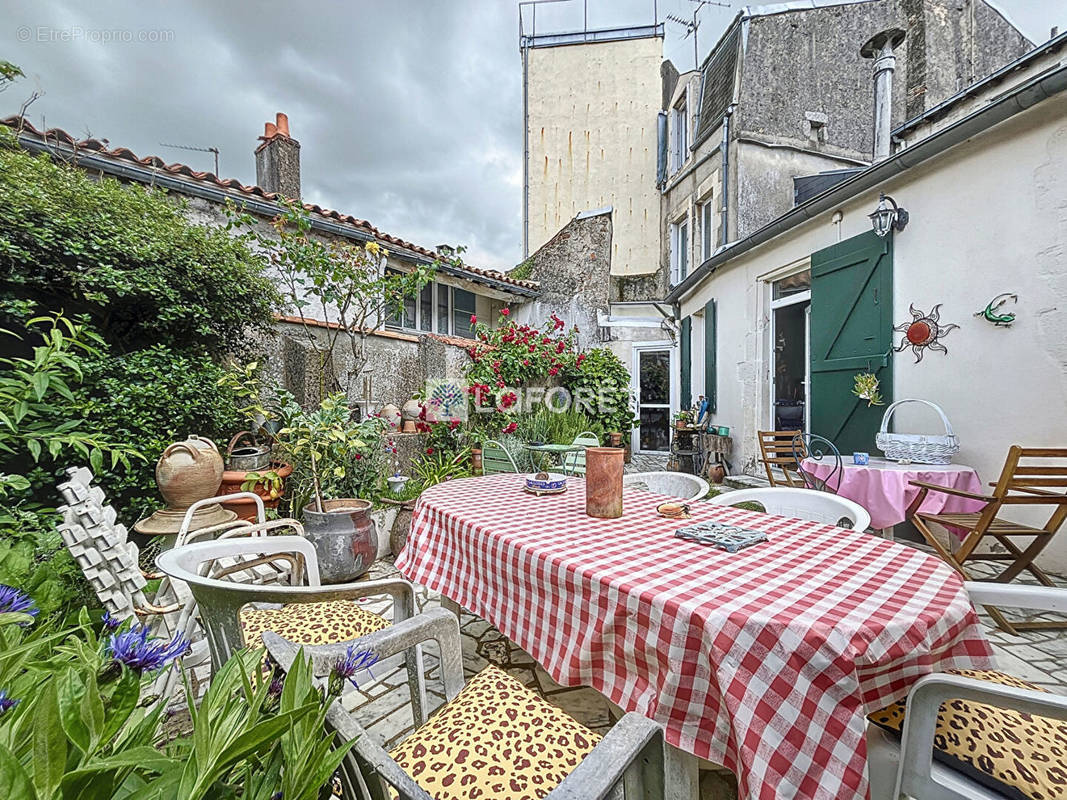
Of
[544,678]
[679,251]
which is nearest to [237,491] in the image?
[544,678]

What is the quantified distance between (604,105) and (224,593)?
12260 mm

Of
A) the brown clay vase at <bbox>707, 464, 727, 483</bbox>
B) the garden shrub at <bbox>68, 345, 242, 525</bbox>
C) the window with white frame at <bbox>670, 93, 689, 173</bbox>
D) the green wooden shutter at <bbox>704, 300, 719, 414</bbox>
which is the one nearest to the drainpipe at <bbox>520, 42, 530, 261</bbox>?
the window with white frame at <bbox>670, 93, 689, 173</bbox>

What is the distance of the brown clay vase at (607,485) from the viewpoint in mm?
1837

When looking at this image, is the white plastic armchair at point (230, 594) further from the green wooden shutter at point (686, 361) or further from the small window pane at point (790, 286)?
the green wooden shutter at point (686, 361)

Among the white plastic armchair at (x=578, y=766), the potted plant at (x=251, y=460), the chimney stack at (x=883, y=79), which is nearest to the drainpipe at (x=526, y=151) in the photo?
the chimney stack at (x=883, y=79)

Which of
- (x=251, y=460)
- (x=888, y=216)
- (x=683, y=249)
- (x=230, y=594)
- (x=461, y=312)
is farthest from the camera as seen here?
(x=683, y=249)

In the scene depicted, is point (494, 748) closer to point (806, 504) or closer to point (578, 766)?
point (578, 766)

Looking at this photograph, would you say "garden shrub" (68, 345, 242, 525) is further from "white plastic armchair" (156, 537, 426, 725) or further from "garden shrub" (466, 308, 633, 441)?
"garden shrub" (466, 308, 633, 441)

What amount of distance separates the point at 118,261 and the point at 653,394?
26.4ft

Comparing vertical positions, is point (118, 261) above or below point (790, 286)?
below

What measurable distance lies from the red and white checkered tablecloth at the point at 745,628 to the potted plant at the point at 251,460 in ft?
7.89

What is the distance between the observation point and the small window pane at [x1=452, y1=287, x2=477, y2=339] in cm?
797

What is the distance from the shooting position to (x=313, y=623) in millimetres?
1711

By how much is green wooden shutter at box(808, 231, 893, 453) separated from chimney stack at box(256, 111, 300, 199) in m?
6.38
